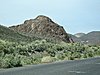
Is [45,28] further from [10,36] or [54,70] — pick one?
[54,70]

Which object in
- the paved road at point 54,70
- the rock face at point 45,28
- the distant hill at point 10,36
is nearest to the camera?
the paved road at point 54,70

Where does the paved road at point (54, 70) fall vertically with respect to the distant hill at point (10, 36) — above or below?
below

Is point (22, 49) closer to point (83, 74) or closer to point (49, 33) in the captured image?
point (83, 74)

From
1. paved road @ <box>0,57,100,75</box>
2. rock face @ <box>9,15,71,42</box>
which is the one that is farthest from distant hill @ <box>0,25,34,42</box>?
paved road @ <box>0,57,100,75</box>

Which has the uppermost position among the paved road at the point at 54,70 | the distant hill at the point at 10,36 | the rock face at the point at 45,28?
the rock face at the point at 45,28

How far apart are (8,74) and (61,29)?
4437 inches

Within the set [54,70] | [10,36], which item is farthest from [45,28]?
[54,70]

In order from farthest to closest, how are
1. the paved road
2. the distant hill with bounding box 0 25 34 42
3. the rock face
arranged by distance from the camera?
the rock face, the distant hill with bounding box 0 25 34 42, the paved road

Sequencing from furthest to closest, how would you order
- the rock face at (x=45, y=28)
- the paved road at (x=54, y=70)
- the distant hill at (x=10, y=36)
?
the rock face at (x=45, y=28)
the distant hill at (x=10, y=36)
the paved road at (x=54, y=70)

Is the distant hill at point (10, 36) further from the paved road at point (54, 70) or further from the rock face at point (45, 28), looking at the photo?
the paved road at point (54, 70)

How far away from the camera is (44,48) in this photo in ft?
171

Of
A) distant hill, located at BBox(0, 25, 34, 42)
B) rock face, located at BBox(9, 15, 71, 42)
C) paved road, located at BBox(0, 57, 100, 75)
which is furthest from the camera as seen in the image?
rock face, located at BBox(9, 15, 71, 42)

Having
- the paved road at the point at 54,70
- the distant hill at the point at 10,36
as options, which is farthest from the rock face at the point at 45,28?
the paved road at the point at 54,70

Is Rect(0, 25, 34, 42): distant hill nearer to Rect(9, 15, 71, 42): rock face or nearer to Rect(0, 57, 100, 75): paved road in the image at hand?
Rect(9, 15, 71, 42): rock face
